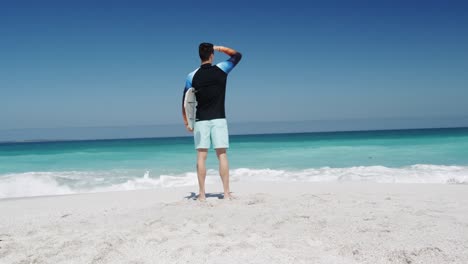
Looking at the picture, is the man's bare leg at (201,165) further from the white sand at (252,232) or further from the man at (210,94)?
the white sand at (252,232)

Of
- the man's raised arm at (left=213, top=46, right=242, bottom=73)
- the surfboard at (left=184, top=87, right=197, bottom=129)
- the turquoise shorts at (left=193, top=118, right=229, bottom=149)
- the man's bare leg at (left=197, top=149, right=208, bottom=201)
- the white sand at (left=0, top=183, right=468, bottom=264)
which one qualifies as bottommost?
the white sand at (left=0, top=183, right=468, bottom=264)

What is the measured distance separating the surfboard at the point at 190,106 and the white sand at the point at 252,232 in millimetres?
906

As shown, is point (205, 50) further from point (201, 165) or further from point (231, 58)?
point (201, 165)

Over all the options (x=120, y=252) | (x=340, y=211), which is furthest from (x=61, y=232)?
(x=340, y=211)

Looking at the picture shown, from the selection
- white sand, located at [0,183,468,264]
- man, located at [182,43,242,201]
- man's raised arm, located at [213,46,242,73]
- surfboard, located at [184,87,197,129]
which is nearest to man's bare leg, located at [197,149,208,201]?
man, located at [182,43,242,201]

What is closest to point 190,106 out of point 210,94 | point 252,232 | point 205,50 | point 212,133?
point 210,94

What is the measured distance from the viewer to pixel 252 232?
299 cm

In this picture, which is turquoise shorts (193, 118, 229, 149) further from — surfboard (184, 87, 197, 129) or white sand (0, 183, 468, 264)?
white sand (0, 183, 468, 264)

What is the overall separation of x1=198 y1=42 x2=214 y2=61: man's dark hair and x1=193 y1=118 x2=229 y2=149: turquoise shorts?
2.27 feet

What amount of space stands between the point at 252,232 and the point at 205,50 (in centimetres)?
211

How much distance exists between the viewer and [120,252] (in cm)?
269

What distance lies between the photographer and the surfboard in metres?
4.23

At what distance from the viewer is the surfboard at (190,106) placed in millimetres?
4227

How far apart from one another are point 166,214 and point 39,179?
22.7 ft
